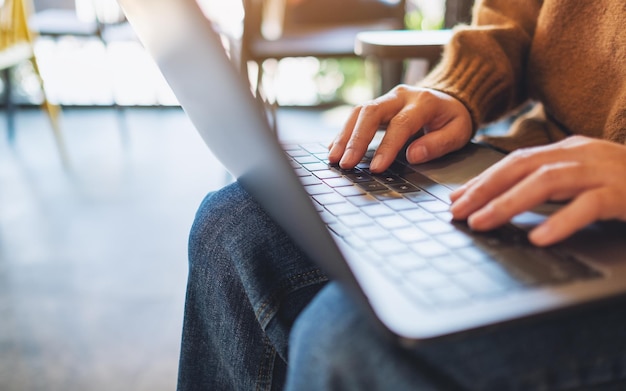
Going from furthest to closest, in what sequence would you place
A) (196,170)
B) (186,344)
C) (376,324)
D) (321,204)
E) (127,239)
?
(196,170) → (127,239) → (186,344) → (321,204) → (376,324)

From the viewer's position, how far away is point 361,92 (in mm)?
3457

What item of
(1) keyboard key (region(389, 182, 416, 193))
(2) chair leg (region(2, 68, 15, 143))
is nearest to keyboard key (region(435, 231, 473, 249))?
(1) keyboard key (region(389, 182, 416, 193))

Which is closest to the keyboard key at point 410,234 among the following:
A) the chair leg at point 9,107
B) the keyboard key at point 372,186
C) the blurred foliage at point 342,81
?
the keyboard key at point 372,186

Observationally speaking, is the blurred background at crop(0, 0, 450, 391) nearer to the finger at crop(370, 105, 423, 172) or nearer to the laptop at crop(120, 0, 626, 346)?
the laptop at crop(120, 0, 626, 346)

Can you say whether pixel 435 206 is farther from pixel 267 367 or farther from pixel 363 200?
pixel 267 367

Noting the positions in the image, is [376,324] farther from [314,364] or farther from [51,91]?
[51,91]

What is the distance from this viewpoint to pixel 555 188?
45cm

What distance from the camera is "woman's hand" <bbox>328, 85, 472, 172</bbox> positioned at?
0.64 m

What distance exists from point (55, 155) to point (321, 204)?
2.38 m

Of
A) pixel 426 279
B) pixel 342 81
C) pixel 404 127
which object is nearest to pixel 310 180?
pixel 404 127

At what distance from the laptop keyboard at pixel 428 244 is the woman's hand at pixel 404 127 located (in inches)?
1.4

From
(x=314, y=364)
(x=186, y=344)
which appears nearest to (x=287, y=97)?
(x=186, y=344)

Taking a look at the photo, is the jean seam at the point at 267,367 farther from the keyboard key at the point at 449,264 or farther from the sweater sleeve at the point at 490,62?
the sweater sleeve at the point at 490,62

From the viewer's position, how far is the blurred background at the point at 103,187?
4.18 ft
